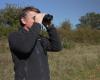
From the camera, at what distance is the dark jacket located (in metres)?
3.77

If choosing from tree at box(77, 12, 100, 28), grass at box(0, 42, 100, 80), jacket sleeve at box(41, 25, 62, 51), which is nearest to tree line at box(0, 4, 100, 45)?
grass at box(0, 42, 100, 80)

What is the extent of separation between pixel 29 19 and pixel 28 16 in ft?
0.12

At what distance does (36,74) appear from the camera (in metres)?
3.85

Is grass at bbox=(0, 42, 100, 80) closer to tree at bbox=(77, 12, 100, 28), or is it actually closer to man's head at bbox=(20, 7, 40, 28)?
man's head at bbox=(20, 7, 40, 28)

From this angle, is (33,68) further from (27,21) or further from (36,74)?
(27,21)

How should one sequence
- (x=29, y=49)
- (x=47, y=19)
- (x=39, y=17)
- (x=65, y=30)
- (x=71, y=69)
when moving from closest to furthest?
(x=29, y=49) → (x=39, y=17) → (x=47, y=19) → (x=71, y=69) → (x=65, y=30)

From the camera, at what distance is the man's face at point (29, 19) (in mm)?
3938

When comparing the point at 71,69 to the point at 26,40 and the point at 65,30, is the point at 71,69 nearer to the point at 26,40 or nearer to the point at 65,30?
the point at 26,40

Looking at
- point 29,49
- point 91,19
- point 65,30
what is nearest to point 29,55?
point 29,49

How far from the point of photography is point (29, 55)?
3855 millimetres

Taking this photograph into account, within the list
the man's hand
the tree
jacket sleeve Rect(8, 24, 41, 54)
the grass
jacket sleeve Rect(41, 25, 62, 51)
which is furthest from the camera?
the tree

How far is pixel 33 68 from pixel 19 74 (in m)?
0.16

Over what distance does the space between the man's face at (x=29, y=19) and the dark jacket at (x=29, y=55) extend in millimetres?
85

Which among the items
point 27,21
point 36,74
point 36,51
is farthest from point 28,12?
point 36,74
